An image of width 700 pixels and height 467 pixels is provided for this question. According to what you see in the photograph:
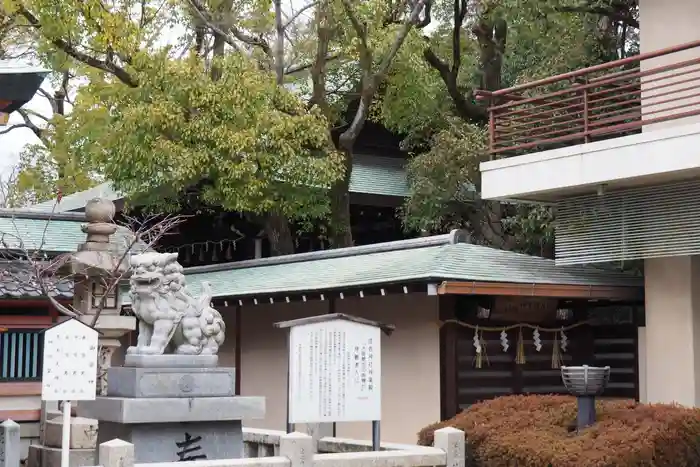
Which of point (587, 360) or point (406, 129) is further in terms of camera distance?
point (406, 129)

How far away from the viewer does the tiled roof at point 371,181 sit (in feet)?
78.9

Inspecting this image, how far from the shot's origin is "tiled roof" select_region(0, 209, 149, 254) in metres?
17.2

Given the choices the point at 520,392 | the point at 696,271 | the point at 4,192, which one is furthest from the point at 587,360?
the point at 4,192

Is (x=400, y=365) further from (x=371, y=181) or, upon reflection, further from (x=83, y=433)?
(x=371, y=181)

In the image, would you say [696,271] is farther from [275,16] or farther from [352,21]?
[275,16]

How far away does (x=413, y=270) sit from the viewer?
15.5 m

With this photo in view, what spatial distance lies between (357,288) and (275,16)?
893 cm

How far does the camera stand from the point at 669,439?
11.1 m

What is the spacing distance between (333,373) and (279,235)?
38.8ft

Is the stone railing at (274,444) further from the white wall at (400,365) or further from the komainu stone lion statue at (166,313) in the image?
the white wall at (400,365)

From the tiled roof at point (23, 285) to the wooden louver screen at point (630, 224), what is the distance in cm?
748

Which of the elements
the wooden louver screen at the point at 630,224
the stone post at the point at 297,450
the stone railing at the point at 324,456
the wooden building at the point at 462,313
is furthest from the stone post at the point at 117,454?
the wooden louver screen at the point at 630,224

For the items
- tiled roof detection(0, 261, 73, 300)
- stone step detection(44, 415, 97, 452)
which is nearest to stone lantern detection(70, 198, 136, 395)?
tiled roof detection(0, 261, 73, 300)

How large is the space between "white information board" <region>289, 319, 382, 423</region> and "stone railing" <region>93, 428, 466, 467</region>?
1.61ft
